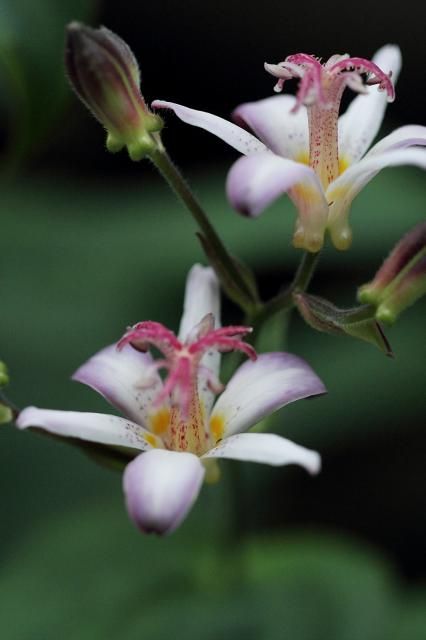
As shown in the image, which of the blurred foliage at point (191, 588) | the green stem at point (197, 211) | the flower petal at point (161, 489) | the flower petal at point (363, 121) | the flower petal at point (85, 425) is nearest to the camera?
the flower petal at point (161, 489)

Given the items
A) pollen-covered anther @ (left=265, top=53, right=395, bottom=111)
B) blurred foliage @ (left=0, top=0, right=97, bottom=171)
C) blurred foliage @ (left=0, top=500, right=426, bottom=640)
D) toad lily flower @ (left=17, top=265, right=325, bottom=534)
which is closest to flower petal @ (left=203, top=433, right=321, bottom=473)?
toad lily flower @ (left=17, top=265, right=325, bottom=534)

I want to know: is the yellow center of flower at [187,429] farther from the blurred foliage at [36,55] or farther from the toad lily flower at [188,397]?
the blurred foliage at [36,55]

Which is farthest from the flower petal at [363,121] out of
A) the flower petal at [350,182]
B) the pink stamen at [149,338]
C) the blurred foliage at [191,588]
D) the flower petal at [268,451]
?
the blurred foliage at [191,588]

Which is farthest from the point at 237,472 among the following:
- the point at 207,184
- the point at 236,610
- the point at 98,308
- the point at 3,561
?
the point at 207,184

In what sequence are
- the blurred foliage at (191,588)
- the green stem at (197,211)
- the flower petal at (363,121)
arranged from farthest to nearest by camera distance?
1. the blurred foliage at (191,588)
2. the flower petal at (363,121)
3. the green stem at (197,211)

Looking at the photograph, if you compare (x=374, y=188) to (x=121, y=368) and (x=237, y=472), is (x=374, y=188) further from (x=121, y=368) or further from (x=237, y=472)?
(x=121, y=368)
